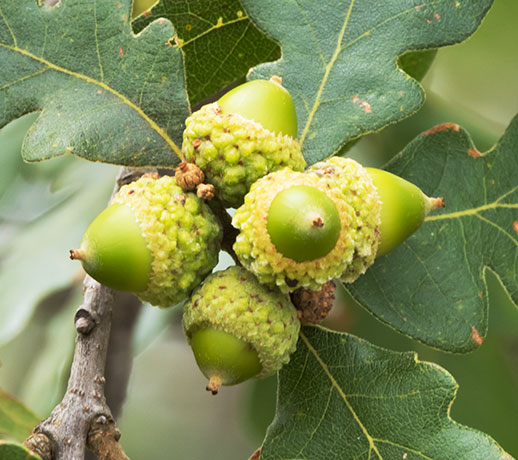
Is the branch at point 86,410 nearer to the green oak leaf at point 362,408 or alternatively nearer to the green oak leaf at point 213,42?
the green oak leaf at point 362,408

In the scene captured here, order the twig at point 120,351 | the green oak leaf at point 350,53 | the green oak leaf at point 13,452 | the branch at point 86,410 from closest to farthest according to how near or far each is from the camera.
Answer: the green oak leaf at point 13,452 < the branch at point 86,410 < the green oak leaf at point 350,53 < the twig at point 120,351

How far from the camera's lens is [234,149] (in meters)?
0.94

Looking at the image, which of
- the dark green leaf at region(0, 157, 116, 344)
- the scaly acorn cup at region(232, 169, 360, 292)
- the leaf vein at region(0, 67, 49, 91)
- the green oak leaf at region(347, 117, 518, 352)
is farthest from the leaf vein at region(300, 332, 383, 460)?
the dark green leaf at region(0, 157, 116, 344)

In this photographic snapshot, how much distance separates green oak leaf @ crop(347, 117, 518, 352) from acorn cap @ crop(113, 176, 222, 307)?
37 centimetres

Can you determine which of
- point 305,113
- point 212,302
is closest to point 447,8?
point 305,113

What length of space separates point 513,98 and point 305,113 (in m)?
0.93

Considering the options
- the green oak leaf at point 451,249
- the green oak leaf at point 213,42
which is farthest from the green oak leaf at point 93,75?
the green oak leaf at point 451,249

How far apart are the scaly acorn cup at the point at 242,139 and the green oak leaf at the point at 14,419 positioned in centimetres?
79

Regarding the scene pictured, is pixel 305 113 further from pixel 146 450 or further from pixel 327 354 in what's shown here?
pixel 146 450

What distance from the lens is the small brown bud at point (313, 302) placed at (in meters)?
1.10

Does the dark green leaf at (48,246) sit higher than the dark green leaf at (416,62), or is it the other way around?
the dark green leaf at (416,62)

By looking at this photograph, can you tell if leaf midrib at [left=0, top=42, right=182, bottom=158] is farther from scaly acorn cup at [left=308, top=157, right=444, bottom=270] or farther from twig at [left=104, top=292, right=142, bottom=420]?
twig at [left=104, top=292, right=142, bottom=420]

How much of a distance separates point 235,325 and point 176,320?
0.95 metres

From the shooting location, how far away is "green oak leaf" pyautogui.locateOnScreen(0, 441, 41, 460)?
822 mm
